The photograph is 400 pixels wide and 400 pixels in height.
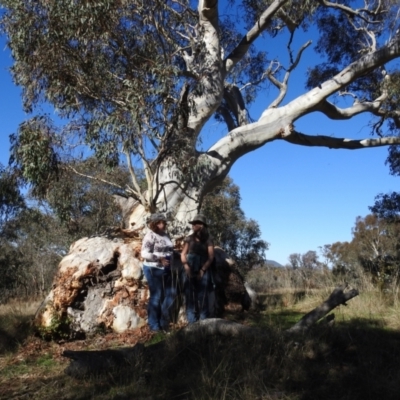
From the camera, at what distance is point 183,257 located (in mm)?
7055

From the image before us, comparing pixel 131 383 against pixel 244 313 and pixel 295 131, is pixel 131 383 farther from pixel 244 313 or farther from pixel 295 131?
pixel 295 131

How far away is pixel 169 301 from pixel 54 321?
1.48 metres

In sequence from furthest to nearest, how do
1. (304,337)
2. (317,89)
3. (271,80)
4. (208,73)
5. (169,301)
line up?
(271,80) < (317,89) < (208,73) < (169,301) < (304,337)

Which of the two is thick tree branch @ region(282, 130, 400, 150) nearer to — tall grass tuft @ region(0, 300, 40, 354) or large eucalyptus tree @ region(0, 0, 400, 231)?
large eucalyptus tree @ region(0, 0, 400, 231)

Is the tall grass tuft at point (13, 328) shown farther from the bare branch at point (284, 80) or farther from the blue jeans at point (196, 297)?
the bare branch at point (284, 80)

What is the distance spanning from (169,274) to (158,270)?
246mm

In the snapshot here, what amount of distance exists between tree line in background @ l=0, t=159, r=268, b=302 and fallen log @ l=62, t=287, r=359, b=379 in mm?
3924

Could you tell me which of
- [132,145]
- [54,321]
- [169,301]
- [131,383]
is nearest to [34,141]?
[132,145]

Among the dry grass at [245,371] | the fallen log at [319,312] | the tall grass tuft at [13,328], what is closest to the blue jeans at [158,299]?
the dry grass at [245,371]

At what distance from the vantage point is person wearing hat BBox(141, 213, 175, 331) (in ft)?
22.5

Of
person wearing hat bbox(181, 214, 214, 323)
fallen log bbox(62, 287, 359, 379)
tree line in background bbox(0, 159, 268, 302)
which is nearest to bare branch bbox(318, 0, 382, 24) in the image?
tree line in background bbox(0, 159, 268, 302)

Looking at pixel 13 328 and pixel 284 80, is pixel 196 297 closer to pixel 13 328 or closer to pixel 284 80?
pixel 13 328

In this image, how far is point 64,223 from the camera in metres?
12.4

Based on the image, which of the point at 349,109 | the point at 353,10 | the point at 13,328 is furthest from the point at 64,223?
the point at 353,10
